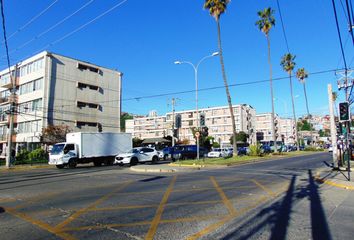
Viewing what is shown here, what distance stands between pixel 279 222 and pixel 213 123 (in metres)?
107

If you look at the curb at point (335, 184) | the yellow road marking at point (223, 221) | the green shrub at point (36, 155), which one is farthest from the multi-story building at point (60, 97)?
the yellow road marking at point (223, 221)

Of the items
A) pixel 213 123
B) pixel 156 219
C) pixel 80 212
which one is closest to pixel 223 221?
pixel 156 219

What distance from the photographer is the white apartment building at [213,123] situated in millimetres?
108875

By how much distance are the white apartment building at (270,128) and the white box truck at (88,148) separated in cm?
9347

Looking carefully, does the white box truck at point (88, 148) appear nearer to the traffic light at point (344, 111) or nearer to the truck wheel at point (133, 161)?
the truck wheel at point (133, 161)

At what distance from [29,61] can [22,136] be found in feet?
37.7

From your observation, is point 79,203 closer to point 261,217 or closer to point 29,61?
point 261,217

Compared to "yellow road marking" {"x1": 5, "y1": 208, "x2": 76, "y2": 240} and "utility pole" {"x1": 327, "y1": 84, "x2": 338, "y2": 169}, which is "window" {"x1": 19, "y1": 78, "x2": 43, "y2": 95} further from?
"yellow road marking" {"x1": 5, "y1": 208, "x2": 76, "y2": 240}

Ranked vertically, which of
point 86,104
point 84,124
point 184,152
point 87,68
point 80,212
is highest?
point 87,68

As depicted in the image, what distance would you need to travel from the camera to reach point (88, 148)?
95.8ft

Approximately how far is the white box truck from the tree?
14536 mm

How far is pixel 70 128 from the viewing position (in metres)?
47.6

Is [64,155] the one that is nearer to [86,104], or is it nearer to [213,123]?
[86,104]

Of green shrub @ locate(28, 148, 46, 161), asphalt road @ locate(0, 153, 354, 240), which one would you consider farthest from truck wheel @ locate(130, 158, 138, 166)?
asphalt road @ locate(0, 153, 354, 240)
